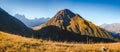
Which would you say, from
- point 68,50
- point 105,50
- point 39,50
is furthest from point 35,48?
point 105,50

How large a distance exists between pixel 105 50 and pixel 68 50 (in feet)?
11.0

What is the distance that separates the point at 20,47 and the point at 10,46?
29.6 inches

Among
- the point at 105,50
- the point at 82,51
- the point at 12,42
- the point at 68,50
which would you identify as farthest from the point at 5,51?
the point at 105,50

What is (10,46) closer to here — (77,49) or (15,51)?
(15,51)

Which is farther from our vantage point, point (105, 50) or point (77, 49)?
point (105, 50)

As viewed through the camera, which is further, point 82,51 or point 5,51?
point 82,51

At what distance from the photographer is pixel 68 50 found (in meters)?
15.3

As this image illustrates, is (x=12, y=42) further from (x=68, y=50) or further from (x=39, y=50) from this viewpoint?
(x=68, y=50)

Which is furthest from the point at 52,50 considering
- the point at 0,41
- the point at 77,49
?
the point at 0,41

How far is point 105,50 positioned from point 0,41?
8.53 metres

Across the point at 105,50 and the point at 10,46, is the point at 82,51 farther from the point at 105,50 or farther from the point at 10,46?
the point at 10,46

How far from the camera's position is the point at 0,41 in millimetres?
16266

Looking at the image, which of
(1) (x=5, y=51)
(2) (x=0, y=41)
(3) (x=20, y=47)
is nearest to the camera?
(1) (x=5, y=51)

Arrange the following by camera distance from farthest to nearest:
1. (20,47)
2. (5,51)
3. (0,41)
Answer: (0,41) < (20,47) < (5,51)
